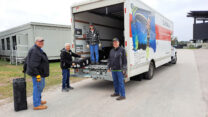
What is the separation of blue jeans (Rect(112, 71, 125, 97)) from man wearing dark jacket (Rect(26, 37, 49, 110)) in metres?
1.98

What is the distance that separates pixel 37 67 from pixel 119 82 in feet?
7.47

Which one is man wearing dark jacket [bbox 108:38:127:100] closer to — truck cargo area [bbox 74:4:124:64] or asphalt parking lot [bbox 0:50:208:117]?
asphalt parking lot [bbox 0:50:208:117]

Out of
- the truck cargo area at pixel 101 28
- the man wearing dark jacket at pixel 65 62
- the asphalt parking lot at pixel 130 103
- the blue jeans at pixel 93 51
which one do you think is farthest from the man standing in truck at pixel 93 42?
the asphalt parking lot at pixel 130 103

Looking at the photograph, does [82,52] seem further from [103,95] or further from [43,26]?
[43,26]

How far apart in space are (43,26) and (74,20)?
322 inches

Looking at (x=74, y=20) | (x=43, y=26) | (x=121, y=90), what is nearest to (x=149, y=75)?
(x=121, y=90)

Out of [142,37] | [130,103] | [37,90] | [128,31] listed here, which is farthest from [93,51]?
[37,90]

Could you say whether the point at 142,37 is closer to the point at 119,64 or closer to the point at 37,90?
the point at 119,64

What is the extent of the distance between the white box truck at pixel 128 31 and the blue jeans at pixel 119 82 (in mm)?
350

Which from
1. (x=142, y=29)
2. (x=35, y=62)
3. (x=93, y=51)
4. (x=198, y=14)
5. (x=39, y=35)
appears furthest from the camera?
(x=198, y=14)

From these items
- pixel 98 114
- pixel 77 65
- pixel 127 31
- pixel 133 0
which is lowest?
pixel 98 114

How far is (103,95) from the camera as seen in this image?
520 centimetres

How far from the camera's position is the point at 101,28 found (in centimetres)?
774

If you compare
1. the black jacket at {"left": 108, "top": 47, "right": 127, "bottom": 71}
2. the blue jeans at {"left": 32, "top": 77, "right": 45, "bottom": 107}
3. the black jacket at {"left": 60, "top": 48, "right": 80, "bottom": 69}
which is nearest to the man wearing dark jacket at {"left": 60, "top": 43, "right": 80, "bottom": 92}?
the black jacket at {"left": 60, "top": 48, "right": 80, "bottom": 69}
